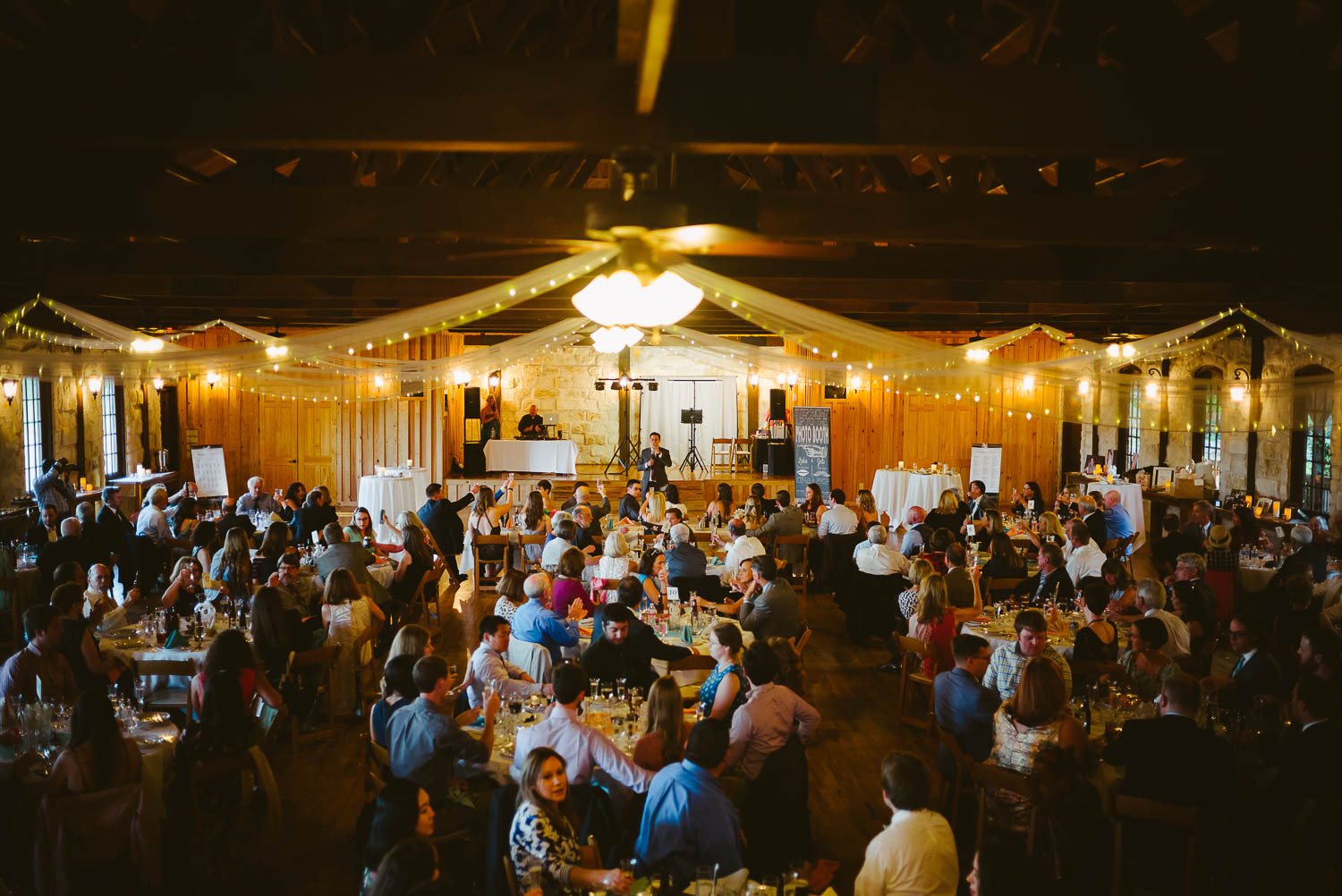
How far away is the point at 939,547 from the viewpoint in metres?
8.02

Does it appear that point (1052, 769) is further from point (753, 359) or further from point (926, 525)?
point (753, 359)

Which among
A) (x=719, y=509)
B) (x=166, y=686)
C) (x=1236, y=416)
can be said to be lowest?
(x=166, y=686)

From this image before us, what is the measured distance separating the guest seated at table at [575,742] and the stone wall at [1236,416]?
616 cm

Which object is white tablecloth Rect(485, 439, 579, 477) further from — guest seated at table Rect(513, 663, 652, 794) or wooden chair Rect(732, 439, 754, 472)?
guest seated at table Rect(513, 663, 652, 794)

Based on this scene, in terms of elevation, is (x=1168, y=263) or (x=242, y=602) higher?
(x=1168, y=263)

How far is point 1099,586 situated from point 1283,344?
7704mm

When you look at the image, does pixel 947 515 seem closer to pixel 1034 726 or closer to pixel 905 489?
pixel 905 489

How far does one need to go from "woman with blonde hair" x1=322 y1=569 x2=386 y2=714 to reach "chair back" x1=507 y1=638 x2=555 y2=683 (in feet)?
4.52

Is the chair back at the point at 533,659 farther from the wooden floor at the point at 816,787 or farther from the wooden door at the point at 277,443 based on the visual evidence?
the wooden door at the point at 277,443

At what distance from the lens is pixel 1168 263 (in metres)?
7.17

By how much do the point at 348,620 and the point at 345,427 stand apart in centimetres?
1097

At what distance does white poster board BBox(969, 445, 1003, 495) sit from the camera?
16.6 metres

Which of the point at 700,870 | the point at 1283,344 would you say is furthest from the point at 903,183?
the point at 1283,344

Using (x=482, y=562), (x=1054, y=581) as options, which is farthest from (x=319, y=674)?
(x=1054, y=581)
